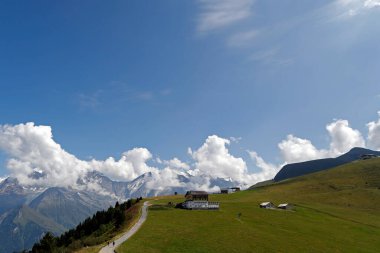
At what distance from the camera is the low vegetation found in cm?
9888

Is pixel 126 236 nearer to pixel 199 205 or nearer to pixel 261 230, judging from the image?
pixel 261 230

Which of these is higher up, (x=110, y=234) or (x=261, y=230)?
(x=110, y=234)

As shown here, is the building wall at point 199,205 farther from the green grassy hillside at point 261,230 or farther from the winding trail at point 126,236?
the winding trail at point 126,236

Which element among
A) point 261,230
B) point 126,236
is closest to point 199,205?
point 261,230

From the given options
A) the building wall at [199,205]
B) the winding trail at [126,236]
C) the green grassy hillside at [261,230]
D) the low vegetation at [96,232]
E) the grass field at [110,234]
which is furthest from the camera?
the building wall at [199,205]

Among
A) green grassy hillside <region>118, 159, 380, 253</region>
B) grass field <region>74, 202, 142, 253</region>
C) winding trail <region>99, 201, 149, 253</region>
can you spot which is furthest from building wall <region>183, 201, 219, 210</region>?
grass field <region>74, 202, 142, 253</region>

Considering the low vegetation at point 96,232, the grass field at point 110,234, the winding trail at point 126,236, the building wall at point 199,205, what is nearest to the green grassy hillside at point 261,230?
the winding trail at point 126,236

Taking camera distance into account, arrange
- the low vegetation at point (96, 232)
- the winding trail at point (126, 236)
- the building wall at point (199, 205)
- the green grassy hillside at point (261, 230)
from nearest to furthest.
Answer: the winding trail at point (126, 236), the green grassy hillside at point (261, 230), the low vegetation at point (96, 232), the building wall at point (199, 205)

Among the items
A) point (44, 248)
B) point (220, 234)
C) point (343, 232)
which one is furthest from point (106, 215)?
point (343, 232)

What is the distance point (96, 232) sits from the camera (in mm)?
117375

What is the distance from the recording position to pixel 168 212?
126875mm

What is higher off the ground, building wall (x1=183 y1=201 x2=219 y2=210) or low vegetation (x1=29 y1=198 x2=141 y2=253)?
building wall (x1=183 y1=201 x2=219 y2=210)

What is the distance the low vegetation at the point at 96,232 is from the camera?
98.9 metres

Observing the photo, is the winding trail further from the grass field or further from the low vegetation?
the low vegetation
